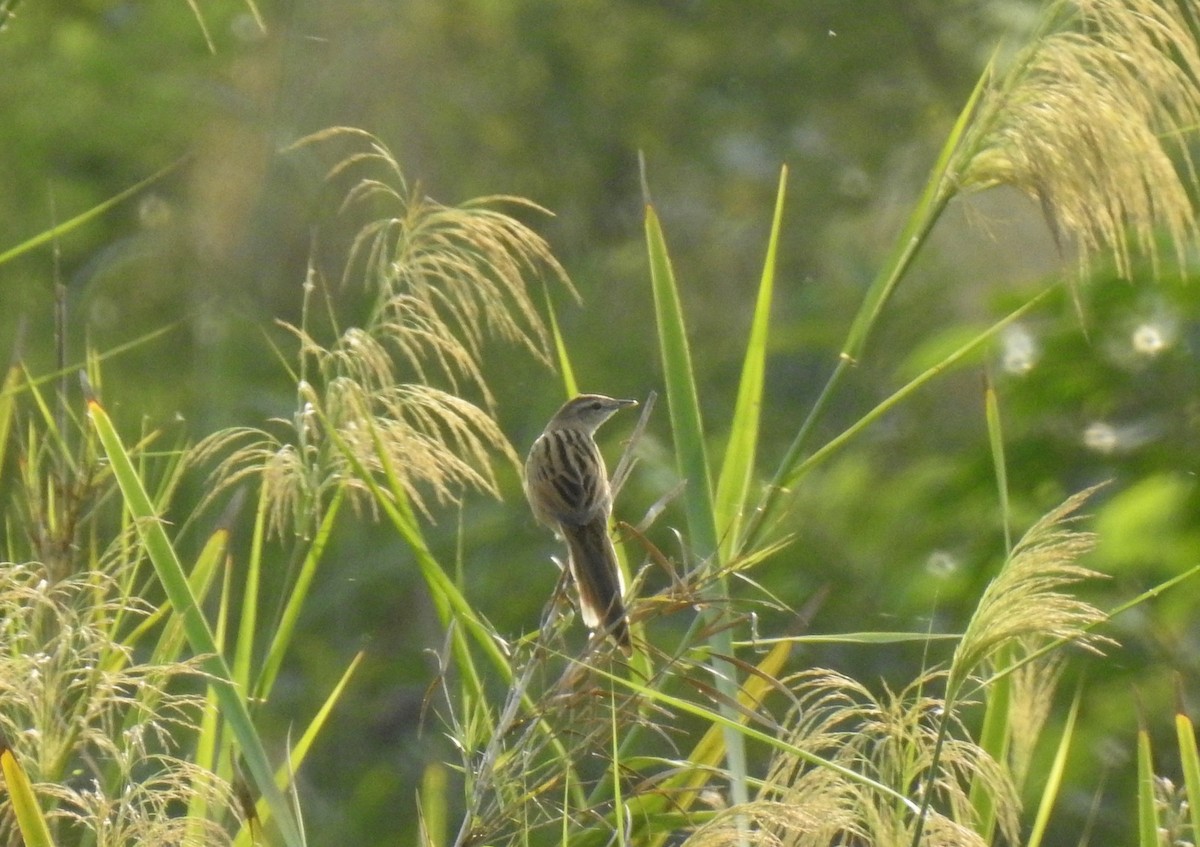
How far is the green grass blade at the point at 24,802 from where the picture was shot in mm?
1751

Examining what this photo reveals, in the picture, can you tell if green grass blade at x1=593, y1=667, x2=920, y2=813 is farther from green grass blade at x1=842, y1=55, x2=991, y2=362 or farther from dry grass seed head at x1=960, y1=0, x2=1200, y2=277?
dry grass seed head at x1=960, y1=0, x2=1200, y2=277

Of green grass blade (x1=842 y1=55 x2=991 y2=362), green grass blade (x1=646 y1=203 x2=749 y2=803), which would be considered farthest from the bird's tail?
green grass blade (x1=842 y1=55 x2=991 y2=362)

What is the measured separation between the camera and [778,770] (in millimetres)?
2059

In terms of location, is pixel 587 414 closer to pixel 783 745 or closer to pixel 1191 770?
pixel 1191 770

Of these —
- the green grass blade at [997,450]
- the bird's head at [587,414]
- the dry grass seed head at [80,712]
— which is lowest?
the bird's head at [587,414]

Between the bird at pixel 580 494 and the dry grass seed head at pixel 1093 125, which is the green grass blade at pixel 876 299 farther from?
the bird at pixel 580 494

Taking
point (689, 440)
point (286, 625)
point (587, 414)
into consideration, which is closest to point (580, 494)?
point (587, 414)

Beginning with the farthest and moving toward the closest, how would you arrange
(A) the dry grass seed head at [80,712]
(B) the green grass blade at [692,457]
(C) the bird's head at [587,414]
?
(C) the bird's head at [587,414] < (B) the green grass blade at [692,457] < (A) the dry grass seed head at [80,712]

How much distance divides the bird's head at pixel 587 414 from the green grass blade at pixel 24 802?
2.60 m

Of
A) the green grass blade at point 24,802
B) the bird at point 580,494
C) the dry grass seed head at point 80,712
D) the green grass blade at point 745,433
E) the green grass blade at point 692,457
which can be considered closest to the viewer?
the green grass blade at point 24,802

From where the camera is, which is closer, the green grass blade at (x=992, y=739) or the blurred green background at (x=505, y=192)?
the green grass blade at (x=992, y=739)

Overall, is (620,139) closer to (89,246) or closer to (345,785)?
(89,246)

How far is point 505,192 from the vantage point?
10.3 meters

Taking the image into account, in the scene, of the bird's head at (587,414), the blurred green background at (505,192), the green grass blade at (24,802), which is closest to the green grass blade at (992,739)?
the green grass blade at (24,802)
